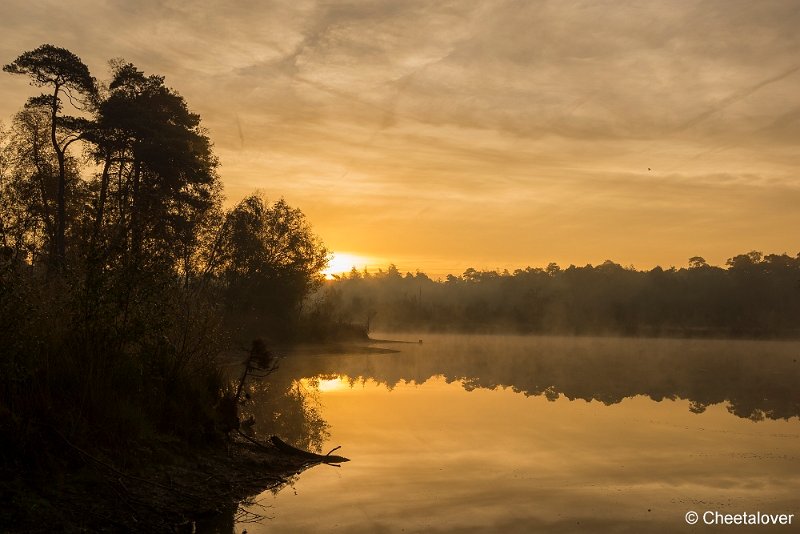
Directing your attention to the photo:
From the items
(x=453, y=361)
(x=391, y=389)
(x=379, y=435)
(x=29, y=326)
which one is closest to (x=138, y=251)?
(x=29, y=326)

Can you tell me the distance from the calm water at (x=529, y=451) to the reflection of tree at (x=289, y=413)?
8 cm

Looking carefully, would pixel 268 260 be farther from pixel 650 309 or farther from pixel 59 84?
pixel 650 309

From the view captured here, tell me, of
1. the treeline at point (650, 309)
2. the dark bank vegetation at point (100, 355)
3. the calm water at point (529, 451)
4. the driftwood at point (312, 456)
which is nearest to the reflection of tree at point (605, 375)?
the calm water at point (529, 451)

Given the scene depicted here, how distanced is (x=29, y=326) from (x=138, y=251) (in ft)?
9.99

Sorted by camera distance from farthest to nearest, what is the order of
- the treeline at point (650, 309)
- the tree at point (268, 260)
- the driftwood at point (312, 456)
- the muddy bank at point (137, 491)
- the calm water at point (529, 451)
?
the treeline at point (650, 309)
the tree at point (268, 260)
the driftwood at point (312, 456)
the calm water at point (529, 451)
the muddy bank at point (137, 491)

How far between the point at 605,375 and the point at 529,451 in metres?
23.4

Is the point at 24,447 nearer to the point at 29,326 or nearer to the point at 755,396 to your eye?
the point at 29,326

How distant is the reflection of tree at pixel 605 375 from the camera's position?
30.1m

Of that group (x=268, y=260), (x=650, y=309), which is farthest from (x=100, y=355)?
(x=650, y=309)

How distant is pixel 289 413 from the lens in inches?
880

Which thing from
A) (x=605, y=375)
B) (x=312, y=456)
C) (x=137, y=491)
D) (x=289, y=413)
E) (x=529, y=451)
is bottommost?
(x=529, y=451)

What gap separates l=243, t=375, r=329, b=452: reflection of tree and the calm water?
8 centimetres

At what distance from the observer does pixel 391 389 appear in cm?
3120

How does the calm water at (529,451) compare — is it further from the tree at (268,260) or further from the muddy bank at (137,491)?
the tree at (268,260)
